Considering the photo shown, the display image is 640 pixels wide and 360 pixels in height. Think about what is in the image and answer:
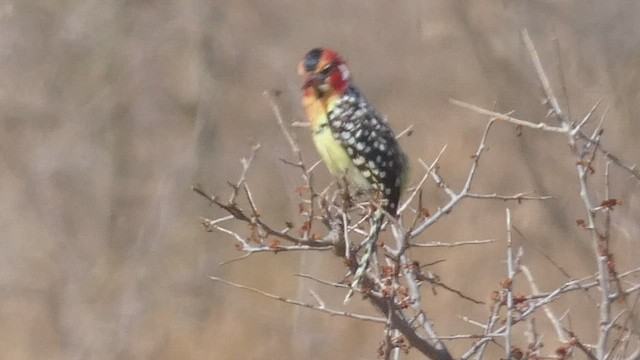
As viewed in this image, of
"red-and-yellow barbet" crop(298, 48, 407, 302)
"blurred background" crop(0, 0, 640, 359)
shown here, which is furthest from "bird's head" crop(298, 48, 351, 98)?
"blurred background" crop(0, 0, 640, 359)

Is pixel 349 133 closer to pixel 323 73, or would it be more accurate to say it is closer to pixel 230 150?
pixel 323 73

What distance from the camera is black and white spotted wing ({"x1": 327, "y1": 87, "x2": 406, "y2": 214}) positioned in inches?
65.3

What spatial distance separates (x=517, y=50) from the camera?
2.46 meters

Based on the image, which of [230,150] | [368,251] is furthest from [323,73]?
[230,150]

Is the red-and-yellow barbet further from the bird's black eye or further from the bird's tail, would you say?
the bird's tail

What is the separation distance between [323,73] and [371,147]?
190 mm

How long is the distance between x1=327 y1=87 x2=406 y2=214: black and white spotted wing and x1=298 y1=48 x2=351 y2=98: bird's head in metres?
0.04

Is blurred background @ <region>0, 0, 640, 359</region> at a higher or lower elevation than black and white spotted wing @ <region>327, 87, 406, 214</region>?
higher

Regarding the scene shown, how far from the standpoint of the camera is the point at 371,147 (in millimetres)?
1670

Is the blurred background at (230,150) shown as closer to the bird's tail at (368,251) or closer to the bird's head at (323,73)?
the bird's head at (323,73)

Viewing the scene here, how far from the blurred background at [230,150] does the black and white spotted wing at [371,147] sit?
69cm

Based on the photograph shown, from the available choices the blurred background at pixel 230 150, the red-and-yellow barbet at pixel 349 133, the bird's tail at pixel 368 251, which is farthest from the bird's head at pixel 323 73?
the blurred background at pixel 230 150

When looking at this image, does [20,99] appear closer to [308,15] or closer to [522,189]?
[308,15]

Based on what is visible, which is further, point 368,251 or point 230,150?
point 230,150
